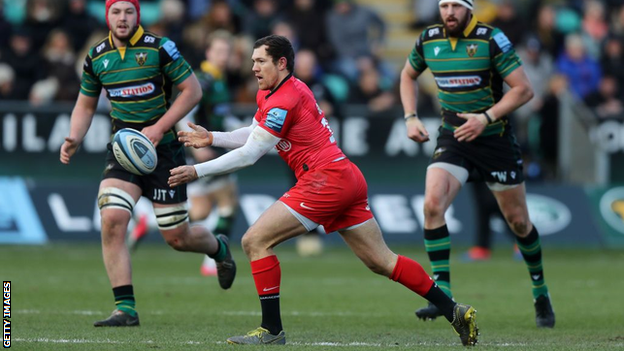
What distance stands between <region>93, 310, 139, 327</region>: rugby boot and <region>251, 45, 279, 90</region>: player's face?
87.5 inches

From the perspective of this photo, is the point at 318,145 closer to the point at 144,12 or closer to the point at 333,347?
the point at 333,347

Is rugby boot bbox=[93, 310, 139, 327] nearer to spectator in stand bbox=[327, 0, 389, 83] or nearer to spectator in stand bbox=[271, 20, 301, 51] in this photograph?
spectator in stand bbox=[271, 20, 301, 51]

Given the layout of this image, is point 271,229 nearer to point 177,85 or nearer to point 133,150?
point 133,150

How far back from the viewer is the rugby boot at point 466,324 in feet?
25.6

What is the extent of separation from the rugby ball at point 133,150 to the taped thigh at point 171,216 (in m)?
0.92

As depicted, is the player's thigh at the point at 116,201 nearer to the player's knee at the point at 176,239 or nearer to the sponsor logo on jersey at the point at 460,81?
the player's knee at the point at 176,239

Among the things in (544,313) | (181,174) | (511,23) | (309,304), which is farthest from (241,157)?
(511,23)

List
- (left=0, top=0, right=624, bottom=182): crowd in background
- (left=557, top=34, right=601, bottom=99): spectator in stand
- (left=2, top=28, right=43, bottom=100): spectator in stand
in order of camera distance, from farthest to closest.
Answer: (left=557, top=34, right=601, bottom=99): spectator in stand < (left=2, top=28, right=43, bottom=100): spectator in stand < (left=0, top=0, right=624, bottom=182): crowd in background

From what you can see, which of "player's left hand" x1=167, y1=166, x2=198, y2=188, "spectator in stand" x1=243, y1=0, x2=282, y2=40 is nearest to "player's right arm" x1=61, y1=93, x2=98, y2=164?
"player's left hand" x1=167, y1=166, x2=198, y2=188

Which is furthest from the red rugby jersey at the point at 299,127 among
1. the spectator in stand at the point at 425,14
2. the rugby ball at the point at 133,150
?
the spectator in stand at the point at 425,14

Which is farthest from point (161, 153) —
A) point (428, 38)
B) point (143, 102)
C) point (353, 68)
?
point (353, 68)

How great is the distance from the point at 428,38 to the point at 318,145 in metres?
2.28

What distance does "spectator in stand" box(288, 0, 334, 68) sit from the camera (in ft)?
69.7

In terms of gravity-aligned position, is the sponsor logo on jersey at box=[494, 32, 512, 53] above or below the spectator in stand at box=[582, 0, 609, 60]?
above
